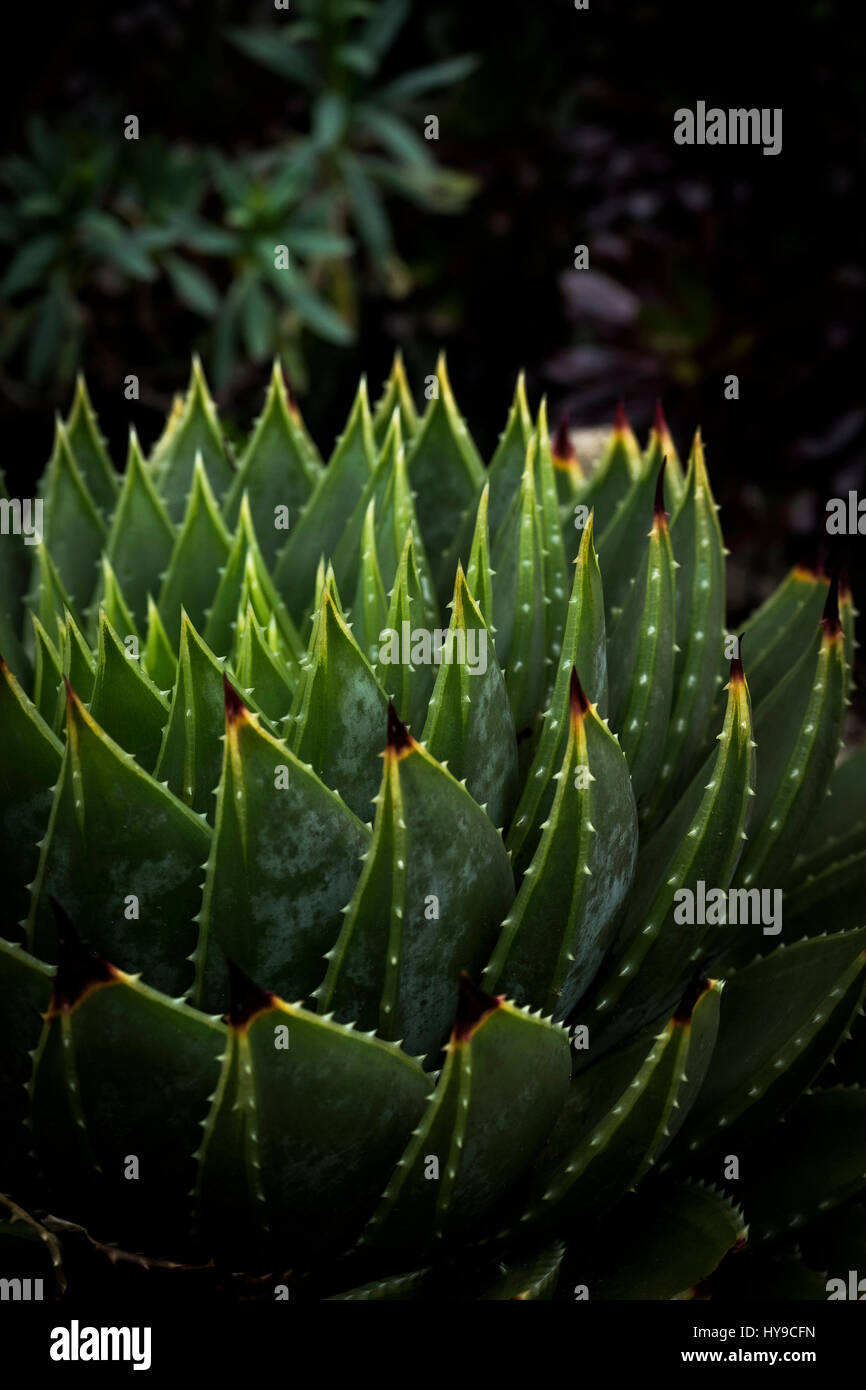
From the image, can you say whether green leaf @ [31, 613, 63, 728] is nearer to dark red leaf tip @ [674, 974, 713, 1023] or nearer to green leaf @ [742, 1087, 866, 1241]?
dark red leaf tip @ [674, 974, 713, 1023]

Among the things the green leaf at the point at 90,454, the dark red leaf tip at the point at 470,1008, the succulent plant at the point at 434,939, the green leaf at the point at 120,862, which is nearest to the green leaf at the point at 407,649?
the succulent plant at the point at 434,939

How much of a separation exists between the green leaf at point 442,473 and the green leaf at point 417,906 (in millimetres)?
526

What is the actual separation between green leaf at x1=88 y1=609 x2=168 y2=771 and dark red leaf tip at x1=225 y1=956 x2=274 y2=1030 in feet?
1.01

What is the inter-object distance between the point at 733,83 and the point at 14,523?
9.09ft

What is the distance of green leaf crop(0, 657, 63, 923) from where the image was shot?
1136mm

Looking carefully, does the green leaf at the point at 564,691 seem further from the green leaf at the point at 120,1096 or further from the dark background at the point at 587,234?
the dark background at the point at 587,234

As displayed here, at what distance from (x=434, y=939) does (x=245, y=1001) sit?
0.20 m

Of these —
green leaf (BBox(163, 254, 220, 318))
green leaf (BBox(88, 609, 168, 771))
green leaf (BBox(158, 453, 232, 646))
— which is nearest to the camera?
green leaf (BBox(88, 609, 168, 771))

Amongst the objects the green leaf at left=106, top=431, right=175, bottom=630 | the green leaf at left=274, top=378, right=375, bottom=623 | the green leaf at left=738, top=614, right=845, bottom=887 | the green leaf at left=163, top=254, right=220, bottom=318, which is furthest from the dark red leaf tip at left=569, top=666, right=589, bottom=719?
the green leaf at left=163, top=254, right=220, bottom=318

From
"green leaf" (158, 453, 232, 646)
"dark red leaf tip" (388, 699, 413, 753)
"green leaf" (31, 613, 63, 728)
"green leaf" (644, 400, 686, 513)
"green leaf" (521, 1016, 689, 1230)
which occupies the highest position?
"green leaf" (644, 400, 686, 513)

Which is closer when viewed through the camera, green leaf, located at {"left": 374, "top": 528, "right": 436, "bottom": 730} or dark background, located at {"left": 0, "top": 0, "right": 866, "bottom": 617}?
green leaf, located at {"left": 374, "top": 528, "right": 436, "bottom": 730}

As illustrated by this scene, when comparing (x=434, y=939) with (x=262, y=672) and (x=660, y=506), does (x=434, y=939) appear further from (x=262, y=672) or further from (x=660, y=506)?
(x=660, y=506)

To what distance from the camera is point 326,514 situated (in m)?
1.55

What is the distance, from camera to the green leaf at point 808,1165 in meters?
1.24
